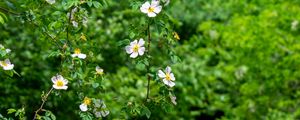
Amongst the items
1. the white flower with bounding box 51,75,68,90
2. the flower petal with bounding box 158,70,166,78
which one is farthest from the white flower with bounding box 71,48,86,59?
the flower petal with bounding box 158,70,166,78

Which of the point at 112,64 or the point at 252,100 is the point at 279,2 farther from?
the point at 112,64

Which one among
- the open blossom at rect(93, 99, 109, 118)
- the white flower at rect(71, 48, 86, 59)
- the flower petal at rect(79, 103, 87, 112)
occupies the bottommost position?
the flower petal at rect(79, 103, 87, 112)

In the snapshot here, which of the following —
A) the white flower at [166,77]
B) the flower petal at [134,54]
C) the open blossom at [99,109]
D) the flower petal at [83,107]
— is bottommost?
the flower petal at [83,107]

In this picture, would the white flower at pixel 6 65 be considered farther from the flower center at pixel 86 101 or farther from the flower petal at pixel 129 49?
the flower petal at pixel 129 49

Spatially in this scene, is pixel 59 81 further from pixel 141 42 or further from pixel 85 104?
pixel 141 42

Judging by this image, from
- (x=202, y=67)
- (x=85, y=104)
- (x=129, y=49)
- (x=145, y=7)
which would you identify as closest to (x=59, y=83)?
(x=85, y=104)

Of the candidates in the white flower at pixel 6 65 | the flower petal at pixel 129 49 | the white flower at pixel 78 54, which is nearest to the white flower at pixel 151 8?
the flower petal at pixel 129 49

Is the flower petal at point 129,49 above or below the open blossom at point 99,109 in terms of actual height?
above

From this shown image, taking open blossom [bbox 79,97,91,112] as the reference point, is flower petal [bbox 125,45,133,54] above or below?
above

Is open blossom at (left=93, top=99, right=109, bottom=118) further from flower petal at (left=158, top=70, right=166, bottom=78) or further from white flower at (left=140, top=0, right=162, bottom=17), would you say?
white flower at (left=140, top=0, right=162, bottom=17)

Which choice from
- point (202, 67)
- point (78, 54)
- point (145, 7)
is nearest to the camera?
point (145, 7)
